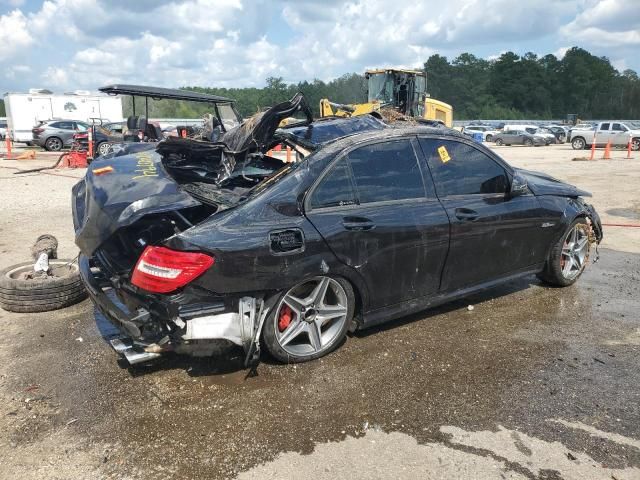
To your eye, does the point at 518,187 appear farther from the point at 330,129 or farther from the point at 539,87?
the point at 539,87

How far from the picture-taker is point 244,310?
3201 millimetres

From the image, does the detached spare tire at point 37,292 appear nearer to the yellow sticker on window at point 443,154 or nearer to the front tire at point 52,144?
the yellow sticker on window at point 443,154

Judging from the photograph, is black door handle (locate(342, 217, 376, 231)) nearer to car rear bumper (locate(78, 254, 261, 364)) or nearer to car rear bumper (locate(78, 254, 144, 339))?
car rear bumper (locate(78, 254, 261, 364))

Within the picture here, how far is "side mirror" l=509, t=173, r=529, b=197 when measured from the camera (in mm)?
4484

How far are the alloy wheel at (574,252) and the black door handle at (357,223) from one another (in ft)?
8.12

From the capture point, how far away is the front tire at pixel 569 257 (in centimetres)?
502

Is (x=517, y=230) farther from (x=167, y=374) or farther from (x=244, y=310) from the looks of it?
(x=167, y=374)

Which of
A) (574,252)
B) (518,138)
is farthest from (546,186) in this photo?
(518,138)

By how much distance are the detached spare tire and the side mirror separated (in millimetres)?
3897

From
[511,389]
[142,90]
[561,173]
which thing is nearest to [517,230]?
[511,389]

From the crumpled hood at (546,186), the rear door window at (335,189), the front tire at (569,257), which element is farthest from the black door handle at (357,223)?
the front tire at (569,257)

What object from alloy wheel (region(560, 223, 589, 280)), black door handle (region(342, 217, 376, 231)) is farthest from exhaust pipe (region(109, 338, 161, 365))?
alloy wheel (region(560, 223, 589, 280))

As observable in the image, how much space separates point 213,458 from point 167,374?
99cm

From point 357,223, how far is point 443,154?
110 cm
